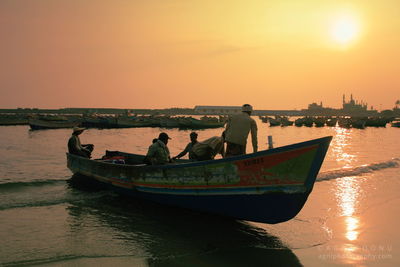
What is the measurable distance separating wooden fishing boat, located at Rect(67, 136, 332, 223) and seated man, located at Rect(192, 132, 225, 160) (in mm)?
715

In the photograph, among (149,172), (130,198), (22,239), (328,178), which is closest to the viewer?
(22,239)

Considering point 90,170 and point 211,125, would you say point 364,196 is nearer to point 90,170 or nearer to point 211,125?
point 90,170

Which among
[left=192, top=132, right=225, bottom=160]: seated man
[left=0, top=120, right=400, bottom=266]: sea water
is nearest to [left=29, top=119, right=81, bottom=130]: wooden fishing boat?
[left=0, top=120, right=400, bottom=266]: sea water

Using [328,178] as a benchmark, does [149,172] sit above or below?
above

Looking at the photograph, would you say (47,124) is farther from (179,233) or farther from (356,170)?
(179,233)

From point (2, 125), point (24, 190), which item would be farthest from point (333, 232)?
point (2, 125)

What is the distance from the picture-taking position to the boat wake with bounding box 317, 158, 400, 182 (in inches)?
687

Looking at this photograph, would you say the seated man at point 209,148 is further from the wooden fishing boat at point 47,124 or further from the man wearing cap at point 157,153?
the wooden fishing boat at point 47,124

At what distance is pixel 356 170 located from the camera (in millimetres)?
19406

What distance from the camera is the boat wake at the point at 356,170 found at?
17.4 meters

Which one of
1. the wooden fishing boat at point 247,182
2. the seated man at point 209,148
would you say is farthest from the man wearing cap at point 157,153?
the seated man at point 209,148

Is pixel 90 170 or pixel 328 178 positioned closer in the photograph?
pixel 90 170

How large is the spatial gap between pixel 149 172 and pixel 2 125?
225 feet

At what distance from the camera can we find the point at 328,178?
17.0m
